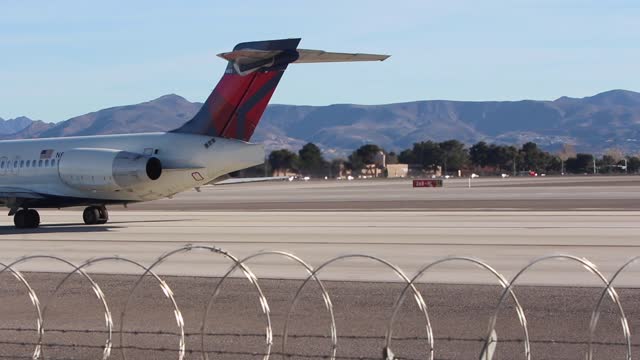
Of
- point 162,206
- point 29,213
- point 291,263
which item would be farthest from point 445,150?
point 291,263

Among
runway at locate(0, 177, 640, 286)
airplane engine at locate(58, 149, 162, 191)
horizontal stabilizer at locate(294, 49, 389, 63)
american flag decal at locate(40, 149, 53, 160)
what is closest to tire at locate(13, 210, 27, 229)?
runway at locate(0, 177, 640, 286)

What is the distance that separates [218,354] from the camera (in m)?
11.5

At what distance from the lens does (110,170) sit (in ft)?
108

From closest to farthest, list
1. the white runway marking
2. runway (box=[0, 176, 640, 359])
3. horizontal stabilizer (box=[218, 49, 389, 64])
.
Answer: runway (box=[0, 176, 640, 359]), the white runway marking, horizontal stabilizer (box=[218, 49, 389, 64])

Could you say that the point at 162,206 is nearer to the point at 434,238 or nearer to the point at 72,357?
the point at 434,238

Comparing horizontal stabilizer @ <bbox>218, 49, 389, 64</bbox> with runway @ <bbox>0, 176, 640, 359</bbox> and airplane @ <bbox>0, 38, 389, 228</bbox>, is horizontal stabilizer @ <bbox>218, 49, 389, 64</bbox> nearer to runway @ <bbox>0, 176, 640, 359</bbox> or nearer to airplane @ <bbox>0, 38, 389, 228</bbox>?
airplane @ <bbox>0, 38, 389, 228</bbox>

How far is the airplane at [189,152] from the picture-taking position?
32312mm

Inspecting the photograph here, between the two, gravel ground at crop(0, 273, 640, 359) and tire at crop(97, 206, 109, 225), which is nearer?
gravel ground at crop(0, 273, 640, 359)

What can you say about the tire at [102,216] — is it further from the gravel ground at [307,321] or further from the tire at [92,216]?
the gravel ground at [307,321]

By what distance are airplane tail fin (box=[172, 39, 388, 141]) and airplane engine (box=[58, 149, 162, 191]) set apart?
194 cm

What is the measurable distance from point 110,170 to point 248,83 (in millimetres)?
5236

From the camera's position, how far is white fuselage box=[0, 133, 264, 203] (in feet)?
107

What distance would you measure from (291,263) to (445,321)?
758 cm

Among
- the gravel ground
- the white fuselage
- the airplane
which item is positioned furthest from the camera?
the white fuselage
